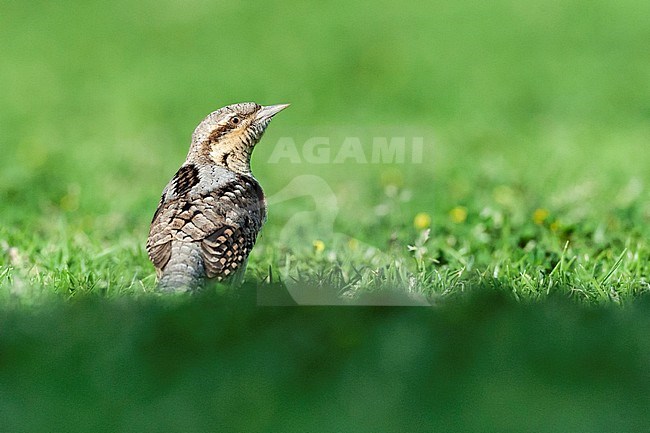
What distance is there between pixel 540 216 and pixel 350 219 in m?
1.11

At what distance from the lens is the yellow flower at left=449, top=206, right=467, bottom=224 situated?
6.64m

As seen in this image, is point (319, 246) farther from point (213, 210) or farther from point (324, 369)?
point (324, 369)

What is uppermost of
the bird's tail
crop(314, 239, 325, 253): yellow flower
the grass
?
the bird's tail

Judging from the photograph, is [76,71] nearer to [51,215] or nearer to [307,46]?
[307,46]

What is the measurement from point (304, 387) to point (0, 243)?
313 cm

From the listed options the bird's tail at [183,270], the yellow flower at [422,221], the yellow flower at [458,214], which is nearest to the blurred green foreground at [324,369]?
the bird's tail at [183,270]

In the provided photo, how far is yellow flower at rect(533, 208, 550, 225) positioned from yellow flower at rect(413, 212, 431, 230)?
0.62 meters

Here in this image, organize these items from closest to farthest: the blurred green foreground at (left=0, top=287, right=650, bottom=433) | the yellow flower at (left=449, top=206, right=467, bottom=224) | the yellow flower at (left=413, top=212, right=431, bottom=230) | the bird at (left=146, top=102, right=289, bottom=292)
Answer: the blurred green foreground at (left=0, top=287, right=650, bottom=433)
the bird at (left=146, top=102, right=289, bottom=292)
the yellow flower at (left=413, top=212, right=431, bottom=230)
the yellow flower at (left=449, top=206, right=467, bottom=224)

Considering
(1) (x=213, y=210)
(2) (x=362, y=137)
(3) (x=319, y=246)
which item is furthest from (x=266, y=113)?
(3) (x=319, y=246)

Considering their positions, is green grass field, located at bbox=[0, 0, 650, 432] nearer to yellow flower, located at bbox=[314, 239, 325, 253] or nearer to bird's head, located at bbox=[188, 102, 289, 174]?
yellow flower, located at bbox=[314, 239, 325, 253]

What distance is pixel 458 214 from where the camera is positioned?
22.0ft

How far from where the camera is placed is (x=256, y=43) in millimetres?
14750

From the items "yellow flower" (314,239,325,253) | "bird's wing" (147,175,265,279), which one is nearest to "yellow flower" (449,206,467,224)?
"yellow flower" (314,239,325,253)

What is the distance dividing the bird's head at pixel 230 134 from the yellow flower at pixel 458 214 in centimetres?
203
